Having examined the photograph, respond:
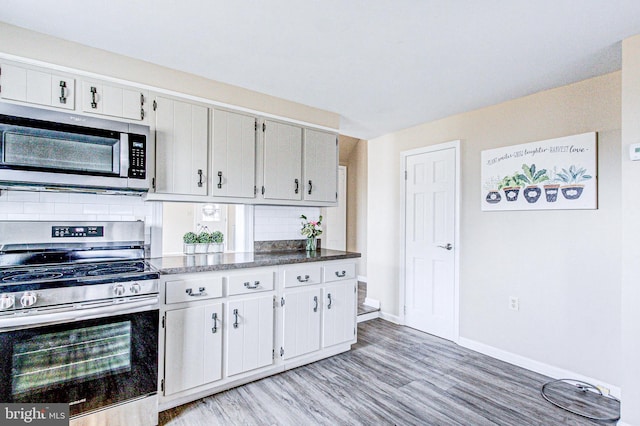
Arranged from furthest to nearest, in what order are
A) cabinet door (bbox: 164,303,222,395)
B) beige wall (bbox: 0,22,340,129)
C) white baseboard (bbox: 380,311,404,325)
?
white baseboard (bbox: 380,311,404,325) → cabinet door (bbox: 164,303,222,395) → beige wall (bbox: 0,22,340,129)

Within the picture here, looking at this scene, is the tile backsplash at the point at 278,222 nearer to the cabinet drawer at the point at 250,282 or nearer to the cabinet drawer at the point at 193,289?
the cabinet drawer at the point at 250,282

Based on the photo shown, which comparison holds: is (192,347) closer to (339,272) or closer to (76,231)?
(76,231)

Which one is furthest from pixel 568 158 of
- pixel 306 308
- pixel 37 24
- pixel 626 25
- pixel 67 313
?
pixel 37 24

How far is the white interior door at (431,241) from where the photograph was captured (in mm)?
3602

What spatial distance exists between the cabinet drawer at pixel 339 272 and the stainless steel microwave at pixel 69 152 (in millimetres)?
1637

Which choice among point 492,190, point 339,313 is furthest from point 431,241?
point 339,313

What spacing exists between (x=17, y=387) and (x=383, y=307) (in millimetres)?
3625

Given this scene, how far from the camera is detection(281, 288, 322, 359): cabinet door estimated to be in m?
2.75

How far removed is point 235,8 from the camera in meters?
1.86

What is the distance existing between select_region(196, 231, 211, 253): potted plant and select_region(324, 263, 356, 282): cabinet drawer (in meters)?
1.09

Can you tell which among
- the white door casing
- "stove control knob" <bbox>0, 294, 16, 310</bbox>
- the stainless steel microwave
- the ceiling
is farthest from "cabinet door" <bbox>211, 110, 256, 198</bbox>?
the white door casing

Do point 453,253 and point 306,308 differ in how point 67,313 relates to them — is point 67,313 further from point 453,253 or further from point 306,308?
point 453,253

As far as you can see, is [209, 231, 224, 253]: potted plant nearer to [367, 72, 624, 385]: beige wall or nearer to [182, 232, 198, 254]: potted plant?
[182, 232, 198, 254]: potted plant

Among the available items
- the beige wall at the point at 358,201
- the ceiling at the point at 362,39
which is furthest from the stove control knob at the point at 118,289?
the beige wall at the point at 358,201
